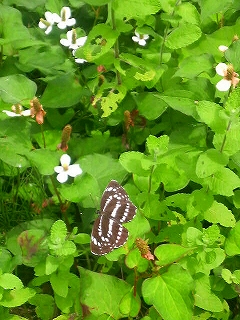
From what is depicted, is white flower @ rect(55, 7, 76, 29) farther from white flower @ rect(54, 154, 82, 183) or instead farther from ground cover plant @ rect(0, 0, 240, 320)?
white flower @ rect(54, 154, 82, 183)

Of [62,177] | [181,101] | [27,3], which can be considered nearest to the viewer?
[62,177]

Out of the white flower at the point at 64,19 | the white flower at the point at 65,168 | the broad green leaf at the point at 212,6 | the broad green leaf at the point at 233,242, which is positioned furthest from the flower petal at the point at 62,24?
the broad green leaf at the point at 233,242

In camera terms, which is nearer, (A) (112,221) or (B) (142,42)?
(A) (112,221)

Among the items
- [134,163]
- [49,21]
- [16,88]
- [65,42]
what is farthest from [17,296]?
[49,21]

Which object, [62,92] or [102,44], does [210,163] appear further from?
[62,92]

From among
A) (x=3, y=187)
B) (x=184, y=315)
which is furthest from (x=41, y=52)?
(x=184, y=315)

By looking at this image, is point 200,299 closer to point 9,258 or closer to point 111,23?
point 9,258

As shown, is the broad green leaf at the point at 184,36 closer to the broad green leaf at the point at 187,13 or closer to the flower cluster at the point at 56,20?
the broad green leaf at the point at 187,13

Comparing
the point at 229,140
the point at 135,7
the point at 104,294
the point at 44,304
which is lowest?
the point at 44,304
